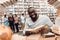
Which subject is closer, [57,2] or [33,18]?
[57,2]

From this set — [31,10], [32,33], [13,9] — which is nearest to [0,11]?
[32,33]

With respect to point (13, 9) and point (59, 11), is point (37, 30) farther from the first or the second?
point (13, 9)

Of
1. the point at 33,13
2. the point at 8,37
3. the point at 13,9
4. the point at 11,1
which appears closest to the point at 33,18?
the point at 33,13

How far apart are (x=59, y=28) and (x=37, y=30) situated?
116mm

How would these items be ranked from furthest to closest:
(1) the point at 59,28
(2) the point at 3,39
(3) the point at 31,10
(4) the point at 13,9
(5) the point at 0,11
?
(4) the point at 13,9 → (3) the point at 31,10 → (5) the point at 0,11 → (1) the point at 59,28 → (2) the point at 3,39

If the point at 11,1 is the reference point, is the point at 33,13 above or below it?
below

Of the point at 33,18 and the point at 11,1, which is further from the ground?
the point at 11,1

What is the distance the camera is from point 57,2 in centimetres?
69

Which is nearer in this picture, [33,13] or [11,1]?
[11,1]

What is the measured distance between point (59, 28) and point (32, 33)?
14 cm

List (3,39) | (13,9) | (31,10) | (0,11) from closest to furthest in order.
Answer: (3,39) < (0,11) < (31,10) < (13,9)

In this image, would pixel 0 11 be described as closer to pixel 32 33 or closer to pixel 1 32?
pixel 32 33

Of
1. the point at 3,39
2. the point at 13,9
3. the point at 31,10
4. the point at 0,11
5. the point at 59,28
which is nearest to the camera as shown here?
the point at 3,39

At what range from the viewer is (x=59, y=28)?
2.22 feet
